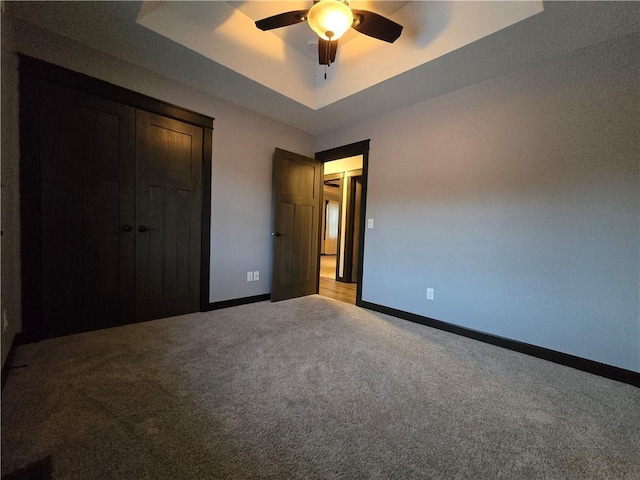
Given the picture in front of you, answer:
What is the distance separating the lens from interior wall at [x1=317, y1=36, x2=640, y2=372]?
5.92 feet

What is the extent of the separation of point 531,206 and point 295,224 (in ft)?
8.42

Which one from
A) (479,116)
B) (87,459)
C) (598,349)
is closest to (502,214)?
(479,116)

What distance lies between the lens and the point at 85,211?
2.18 meters

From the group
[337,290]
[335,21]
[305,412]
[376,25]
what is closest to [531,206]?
[376,25]

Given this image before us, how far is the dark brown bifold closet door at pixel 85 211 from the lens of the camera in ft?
6.65

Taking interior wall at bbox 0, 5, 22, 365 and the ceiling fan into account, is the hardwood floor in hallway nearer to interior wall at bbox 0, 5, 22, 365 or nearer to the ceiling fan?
the ceiling fan

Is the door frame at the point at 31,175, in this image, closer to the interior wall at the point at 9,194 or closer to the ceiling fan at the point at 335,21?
the interior wall at the point at 9,194

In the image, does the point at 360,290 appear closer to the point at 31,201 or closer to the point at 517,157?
the point at 517,157

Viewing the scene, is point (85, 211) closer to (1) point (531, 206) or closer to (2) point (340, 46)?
(2) point (340, 46)

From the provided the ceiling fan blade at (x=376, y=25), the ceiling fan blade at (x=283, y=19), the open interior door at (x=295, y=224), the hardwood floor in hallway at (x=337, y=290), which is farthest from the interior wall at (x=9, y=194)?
the hardwood floor in hallway at (x=337, y=290)

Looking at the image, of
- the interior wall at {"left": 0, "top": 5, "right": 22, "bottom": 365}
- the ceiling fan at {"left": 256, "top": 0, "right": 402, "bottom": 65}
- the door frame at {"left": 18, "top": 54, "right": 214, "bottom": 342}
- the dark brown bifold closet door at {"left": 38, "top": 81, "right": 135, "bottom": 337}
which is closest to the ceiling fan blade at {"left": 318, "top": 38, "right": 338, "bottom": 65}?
the ceiling fan at {"left": 256, "top": 0, "right": 402, "bottom": 65}

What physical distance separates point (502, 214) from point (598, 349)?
118 cm

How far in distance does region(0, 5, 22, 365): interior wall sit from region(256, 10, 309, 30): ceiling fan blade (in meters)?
1.68

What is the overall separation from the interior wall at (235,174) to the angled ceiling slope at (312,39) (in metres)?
0.65
